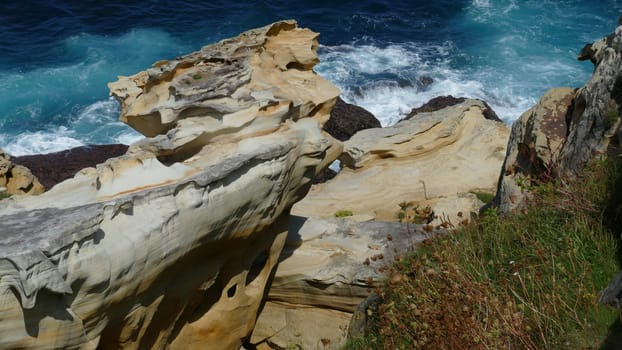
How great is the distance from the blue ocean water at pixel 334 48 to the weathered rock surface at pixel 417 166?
10.4m

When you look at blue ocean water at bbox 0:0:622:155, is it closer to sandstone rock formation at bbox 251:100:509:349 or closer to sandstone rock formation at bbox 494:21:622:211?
sandstone rock formation at bbox 251:100:509:349

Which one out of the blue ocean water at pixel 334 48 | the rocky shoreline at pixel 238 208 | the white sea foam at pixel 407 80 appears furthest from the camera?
the white sea foam at pixel 407 80

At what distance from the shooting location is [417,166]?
14320 mm

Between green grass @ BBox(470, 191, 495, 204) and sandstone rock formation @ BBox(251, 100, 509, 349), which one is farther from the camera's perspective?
green grass @ BBox(470, 191, 495, 204)

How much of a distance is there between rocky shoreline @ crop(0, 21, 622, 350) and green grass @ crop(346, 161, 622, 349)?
0.46 metres

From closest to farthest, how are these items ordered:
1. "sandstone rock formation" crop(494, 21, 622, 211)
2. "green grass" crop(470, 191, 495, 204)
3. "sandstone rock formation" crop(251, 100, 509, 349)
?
"sandstone rock formation" crop(494, 21, 622, 211) < "sandstone rock formation" crop(251, 100, 509, 349) < "green grass" crop(470, 191, 495, 204)

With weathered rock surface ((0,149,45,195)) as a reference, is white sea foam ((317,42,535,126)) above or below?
below

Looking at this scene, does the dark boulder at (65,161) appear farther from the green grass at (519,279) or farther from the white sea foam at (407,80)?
the green grass at (519,279)

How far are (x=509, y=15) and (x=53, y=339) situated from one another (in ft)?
97.3

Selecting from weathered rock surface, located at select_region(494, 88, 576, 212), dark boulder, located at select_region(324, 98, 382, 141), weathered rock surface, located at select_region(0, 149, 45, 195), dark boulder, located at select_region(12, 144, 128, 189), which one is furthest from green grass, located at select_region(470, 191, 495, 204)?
dark boulder, located at select_region(12, 144, 128, 189)

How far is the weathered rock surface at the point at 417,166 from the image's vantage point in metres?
13.3

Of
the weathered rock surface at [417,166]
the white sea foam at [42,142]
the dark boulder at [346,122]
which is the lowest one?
the white sea foam at [42,142]

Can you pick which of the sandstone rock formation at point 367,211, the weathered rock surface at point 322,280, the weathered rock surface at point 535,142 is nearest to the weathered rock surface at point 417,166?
the sandstone rock formation at point 367,211

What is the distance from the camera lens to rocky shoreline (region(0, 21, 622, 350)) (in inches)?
271
